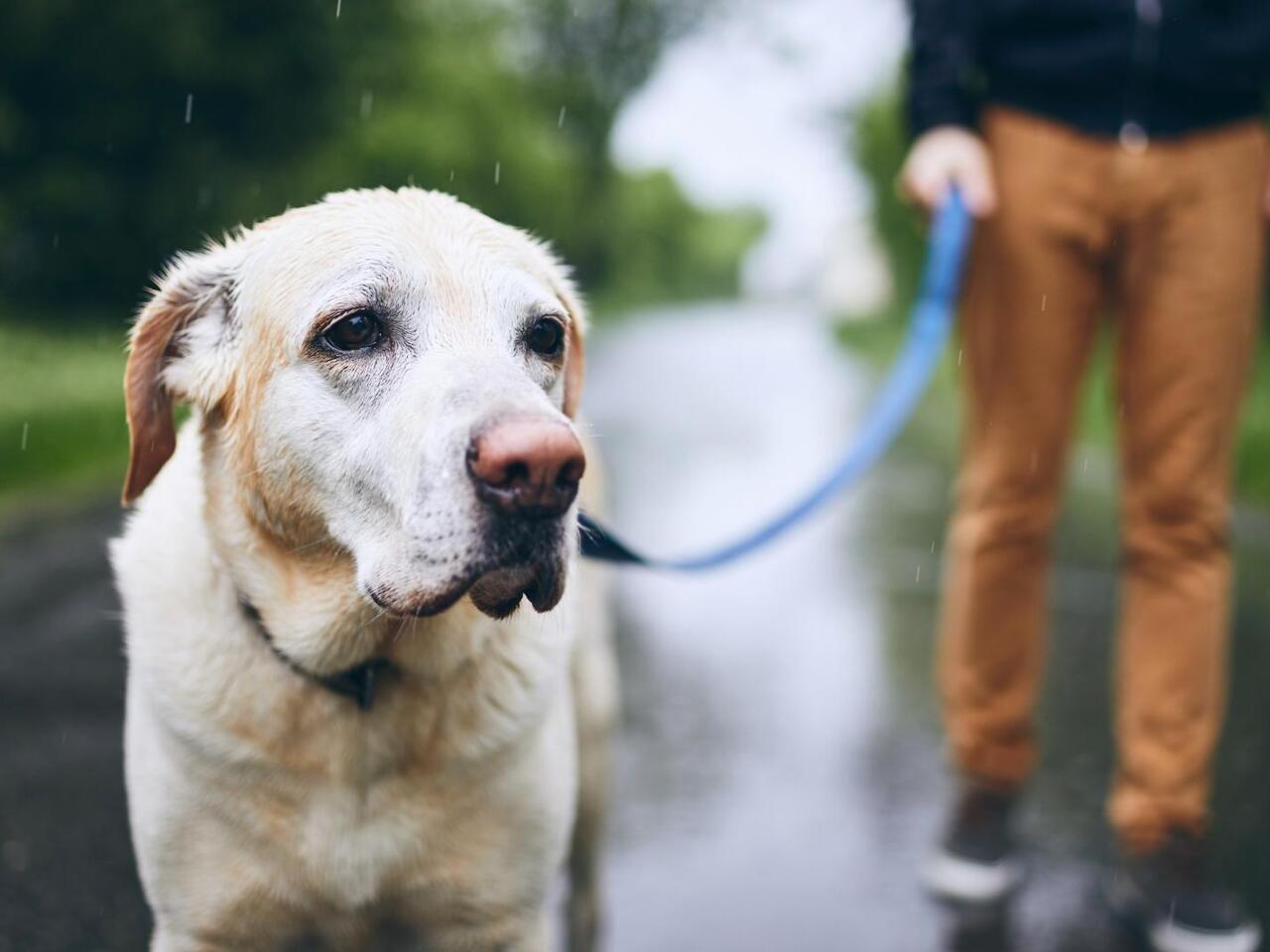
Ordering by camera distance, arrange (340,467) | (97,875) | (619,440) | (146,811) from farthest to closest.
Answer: (619,440) → (97,875) → (146,811) → (340,467)

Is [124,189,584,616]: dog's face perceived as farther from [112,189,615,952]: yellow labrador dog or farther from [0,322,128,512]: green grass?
[0,322,128,512]: green grass

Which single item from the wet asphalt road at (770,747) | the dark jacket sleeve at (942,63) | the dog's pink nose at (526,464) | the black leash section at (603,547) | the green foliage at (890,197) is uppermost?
the green foliage at (890,197)

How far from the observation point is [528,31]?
36719mm

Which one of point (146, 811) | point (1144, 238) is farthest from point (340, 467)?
point (1144, 238)

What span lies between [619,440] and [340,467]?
29.2 ft

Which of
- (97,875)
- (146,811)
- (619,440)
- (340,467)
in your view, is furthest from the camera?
(619,440)

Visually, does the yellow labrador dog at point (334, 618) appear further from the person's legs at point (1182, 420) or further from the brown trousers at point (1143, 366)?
the person's legs at point (1182, 420)

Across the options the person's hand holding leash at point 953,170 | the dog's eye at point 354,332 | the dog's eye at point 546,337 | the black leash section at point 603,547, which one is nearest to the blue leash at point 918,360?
the person's hand holding leash at point 953,170

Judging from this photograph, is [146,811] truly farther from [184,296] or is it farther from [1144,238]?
[1144,238]

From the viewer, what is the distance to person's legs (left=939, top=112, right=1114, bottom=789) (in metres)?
3.08

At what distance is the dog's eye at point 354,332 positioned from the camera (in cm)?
193

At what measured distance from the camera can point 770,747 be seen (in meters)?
4.14

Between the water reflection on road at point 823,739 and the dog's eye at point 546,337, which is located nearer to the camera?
the dog's eye at point 546,337

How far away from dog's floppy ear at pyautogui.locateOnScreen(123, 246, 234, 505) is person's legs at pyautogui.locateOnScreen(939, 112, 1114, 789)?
1.88m
